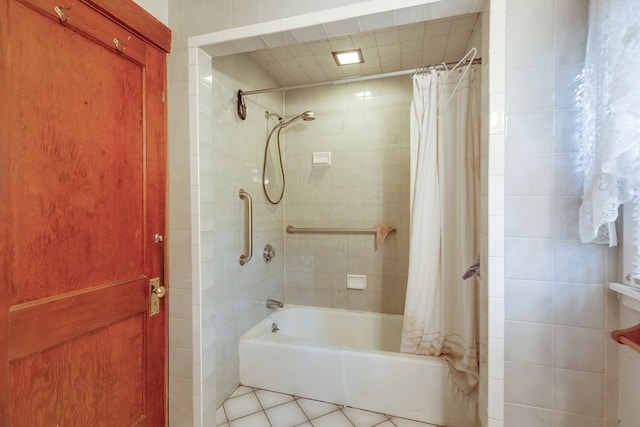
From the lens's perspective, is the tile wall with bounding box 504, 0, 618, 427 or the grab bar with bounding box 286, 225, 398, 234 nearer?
the tile wall with bounding box 504, 0, 618, 427

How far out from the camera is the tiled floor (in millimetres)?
1619

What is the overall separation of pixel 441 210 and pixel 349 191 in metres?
0.98

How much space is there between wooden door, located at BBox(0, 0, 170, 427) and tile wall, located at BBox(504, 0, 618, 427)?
1560 mm

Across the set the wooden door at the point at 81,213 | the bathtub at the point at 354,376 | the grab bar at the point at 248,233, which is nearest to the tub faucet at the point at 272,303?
the bathtub at the point at 354,376

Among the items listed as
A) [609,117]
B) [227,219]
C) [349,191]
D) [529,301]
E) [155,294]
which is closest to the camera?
[609,117]

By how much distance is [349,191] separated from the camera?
2.57 meters

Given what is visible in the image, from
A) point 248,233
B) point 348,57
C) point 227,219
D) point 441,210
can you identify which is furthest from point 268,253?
point 348,57

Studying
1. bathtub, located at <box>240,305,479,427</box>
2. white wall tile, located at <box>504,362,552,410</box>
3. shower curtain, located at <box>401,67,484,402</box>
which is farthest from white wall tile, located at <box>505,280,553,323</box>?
bathtub, located at <box>240,305,479,427</box>

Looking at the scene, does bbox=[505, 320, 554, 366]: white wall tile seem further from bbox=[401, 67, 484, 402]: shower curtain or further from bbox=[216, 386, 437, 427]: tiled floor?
bbox=[216, 386, 437, 427]: tiled floor

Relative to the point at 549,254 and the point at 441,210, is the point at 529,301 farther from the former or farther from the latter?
the point at 441,210

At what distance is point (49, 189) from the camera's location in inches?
38.2

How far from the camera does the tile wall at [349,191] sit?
245 centimetres

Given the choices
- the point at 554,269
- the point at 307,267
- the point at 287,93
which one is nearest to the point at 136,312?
the point at 307,267

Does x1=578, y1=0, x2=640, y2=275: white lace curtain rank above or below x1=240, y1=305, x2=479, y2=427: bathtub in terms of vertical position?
above
